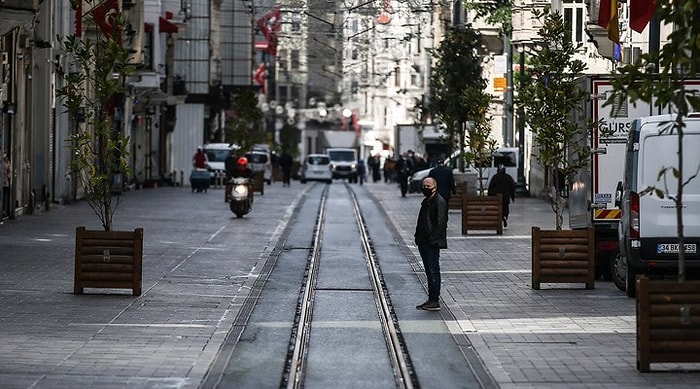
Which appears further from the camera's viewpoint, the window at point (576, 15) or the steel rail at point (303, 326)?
the window at point (576, 15)

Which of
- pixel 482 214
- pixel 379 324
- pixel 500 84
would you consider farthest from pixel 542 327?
pixel 500 84

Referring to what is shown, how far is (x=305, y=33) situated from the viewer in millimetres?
54781

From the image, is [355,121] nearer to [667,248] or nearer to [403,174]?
[403,174]

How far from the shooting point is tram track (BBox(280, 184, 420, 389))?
541 inches

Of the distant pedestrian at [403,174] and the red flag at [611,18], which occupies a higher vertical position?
the red flag at [611,18]

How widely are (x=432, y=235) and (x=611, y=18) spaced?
9.17m

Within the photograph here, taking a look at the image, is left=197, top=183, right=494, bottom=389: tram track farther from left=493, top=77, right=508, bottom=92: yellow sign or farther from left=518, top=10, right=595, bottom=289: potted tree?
left=493, top=77, right=508, bottom=92: yellow sign

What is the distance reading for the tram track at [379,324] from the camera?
45.1ft

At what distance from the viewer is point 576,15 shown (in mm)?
55719

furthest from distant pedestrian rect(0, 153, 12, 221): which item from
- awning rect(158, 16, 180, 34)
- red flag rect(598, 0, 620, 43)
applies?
awning rect(158, 16, 180, 34)

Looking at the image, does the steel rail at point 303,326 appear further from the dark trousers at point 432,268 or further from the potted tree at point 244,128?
the potted tree at point 244,128

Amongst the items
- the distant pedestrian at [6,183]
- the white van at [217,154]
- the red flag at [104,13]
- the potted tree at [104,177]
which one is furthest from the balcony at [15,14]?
the white van at [217,154]

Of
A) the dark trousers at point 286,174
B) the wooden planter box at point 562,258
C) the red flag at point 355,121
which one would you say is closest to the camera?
the wooden planter box at point 562,258

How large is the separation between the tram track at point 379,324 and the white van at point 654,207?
10.4 ft
